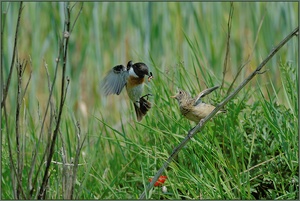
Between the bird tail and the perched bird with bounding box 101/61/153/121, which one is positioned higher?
the perched bird with bounding box 101/61/153/121

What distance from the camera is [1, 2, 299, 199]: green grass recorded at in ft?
9.25

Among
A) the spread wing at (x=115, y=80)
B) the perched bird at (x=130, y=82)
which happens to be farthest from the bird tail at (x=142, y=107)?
the spread wing at (x=115, y=80)

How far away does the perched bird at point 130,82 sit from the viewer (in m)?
2.84

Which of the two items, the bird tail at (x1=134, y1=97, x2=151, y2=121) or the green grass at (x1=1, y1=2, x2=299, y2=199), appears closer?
the green grass at (x1=1, y1=2, x2=299, y2=199)

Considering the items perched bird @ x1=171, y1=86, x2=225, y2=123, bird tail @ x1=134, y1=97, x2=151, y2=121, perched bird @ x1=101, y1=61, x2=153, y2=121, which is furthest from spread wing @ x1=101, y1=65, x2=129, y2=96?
perched bird @ x1=171, y1=86, x2=225, y2=123

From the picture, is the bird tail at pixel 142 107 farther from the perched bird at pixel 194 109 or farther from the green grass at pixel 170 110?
the perched bird at pixel 194 109

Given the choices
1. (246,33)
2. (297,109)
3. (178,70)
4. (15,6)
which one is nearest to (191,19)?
(246,33)

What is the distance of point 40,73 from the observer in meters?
5.53

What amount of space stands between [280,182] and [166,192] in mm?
498

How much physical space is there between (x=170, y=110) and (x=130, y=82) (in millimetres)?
394

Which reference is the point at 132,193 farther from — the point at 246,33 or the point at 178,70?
the point at 246,33

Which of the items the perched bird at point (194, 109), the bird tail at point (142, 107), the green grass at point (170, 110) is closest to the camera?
the perched bird at point (194, 109)

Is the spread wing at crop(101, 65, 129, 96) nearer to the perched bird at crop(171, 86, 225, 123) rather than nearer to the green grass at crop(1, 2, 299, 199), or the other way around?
the green grass at crop(1, 2, 299, 199)

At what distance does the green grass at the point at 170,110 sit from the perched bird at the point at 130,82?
0.16 m
